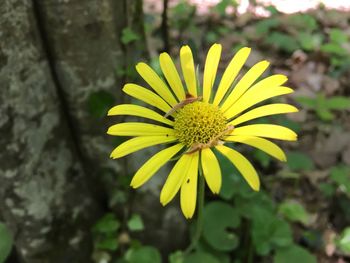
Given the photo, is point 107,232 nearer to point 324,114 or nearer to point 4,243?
Answer: point 4,243

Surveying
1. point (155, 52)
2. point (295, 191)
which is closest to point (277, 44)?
point (155, 52)

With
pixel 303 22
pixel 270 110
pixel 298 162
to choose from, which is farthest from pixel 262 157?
pixel 303 22

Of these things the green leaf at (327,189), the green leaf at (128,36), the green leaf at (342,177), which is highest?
the green leaf at (128,36)

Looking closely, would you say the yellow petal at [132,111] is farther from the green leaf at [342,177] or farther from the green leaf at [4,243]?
the green leaf at [342,177]

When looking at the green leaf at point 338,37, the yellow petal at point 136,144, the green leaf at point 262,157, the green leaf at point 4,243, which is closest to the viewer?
the yellow petal at point 136,144

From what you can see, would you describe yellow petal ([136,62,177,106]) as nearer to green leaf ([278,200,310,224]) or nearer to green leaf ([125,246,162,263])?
green leaf ([125,246,162,263])

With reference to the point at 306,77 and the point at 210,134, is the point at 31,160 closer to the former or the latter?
the point at 210,134

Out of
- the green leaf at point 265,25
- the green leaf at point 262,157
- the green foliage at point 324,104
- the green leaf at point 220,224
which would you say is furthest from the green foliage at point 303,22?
the green leaf at point 220,224
